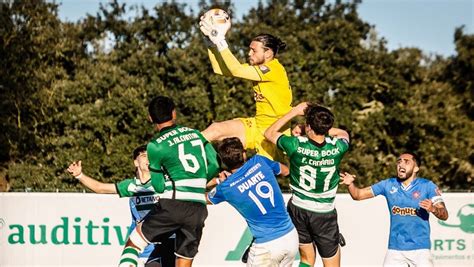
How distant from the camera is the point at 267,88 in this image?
10.5 m

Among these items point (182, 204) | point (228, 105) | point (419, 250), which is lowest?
point (419, 250)

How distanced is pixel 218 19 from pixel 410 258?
13.2 ft

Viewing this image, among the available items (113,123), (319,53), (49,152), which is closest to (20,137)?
(49,152)

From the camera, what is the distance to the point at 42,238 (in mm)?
16750

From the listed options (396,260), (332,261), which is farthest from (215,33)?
(396,260)

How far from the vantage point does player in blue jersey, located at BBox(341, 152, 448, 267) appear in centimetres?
1161

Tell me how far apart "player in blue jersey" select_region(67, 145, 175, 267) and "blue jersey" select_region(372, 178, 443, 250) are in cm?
295

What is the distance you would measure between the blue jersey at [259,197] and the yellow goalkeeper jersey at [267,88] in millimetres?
1068

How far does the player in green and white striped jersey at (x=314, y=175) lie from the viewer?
10008 mm

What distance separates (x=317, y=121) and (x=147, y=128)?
1951cm

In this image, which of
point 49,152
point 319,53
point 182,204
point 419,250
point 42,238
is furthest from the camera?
point 319,53

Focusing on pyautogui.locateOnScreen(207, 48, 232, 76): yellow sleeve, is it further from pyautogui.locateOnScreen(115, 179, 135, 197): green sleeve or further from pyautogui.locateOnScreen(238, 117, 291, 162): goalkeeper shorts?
pyautogui.locateOnScreen(115, 179, 135, 197): green sleeve

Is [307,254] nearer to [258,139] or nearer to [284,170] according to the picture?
[284,170]

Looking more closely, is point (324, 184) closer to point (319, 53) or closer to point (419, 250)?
point (419, 250)
